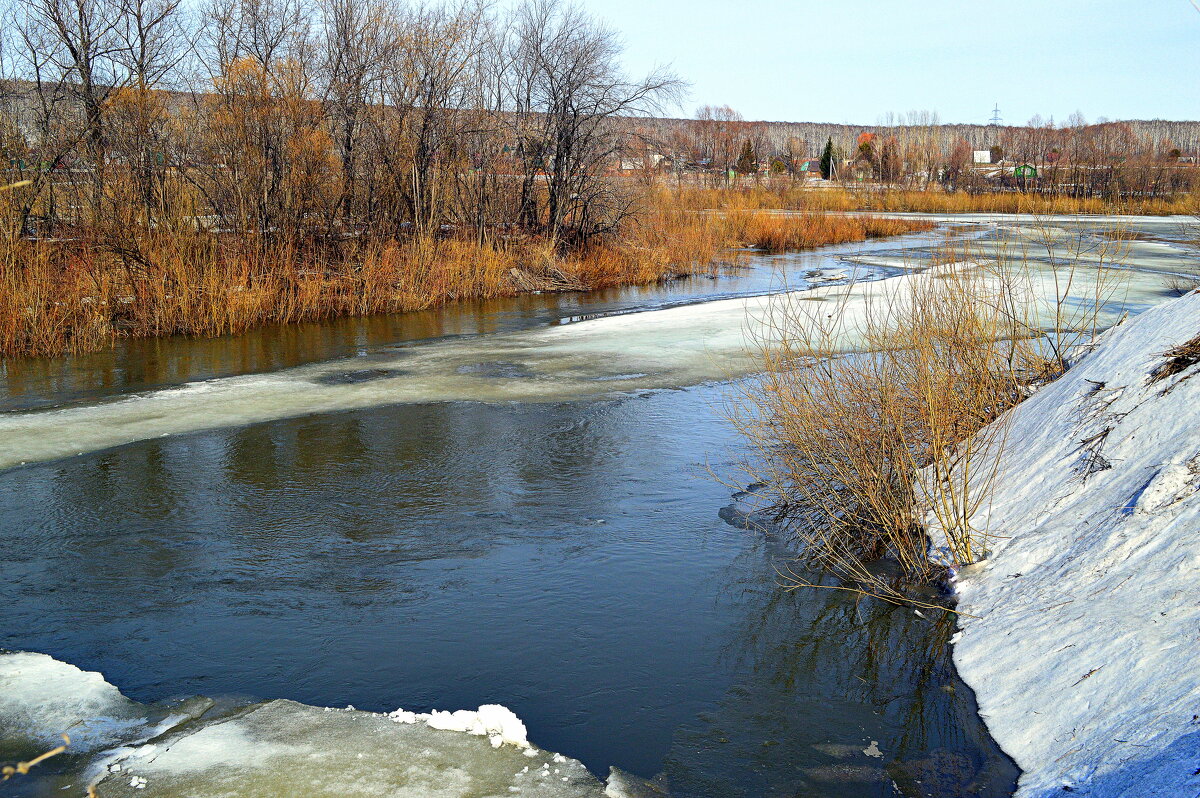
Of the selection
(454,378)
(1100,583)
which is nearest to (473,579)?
(1100,583)

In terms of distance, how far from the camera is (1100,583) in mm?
4633

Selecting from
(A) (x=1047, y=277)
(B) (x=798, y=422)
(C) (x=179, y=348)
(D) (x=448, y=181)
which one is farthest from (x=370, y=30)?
(B) (x=798, y=422)

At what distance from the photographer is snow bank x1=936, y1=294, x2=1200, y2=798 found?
11.9 feet

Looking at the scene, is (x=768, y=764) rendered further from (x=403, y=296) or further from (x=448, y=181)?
(x=448, y=181)

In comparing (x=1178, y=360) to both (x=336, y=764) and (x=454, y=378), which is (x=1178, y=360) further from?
(x=454, y=378)

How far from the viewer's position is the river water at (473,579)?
4.45 metres

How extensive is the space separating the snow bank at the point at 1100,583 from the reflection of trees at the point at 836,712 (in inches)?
6.8

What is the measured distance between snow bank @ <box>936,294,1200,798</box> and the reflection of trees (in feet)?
0.57

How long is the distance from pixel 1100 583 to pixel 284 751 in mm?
3815

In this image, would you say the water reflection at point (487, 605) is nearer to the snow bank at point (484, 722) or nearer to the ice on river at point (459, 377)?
the snow bank at point (484, 722)

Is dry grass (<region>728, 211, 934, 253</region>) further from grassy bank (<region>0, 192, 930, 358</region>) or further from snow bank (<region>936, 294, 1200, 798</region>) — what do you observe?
snow bank (<region>936, 294, 1200, 798</region>)

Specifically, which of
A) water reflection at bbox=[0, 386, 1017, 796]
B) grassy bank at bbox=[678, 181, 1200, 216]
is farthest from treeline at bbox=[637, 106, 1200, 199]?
water reflection at bbox=[0, 386, 1017, 796]

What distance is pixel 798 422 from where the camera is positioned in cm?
639

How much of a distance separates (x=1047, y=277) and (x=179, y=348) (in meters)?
15.6
